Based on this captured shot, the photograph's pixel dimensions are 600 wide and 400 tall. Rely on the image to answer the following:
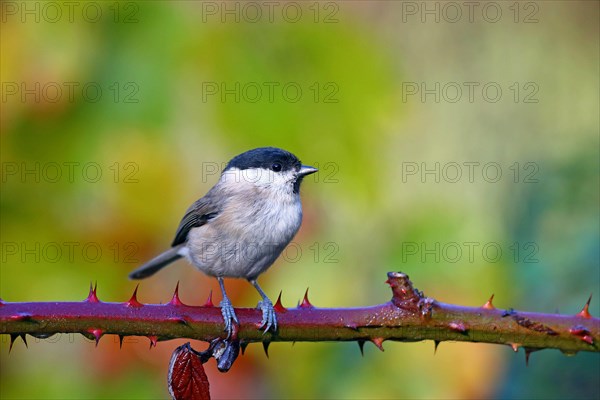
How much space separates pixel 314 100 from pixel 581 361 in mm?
1246

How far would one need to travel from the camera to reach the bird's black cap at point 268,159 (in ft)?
10.9

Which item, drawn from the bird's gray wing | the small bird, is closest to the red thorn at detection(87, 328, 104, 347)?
the small bird

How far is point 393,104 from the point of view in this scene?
2.55 meters

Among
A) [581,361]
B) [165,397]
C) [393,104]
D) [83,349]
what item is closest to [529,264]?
[581,361]

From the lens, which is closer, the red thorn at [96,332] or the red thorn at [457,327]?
the red thorn at [96,332]

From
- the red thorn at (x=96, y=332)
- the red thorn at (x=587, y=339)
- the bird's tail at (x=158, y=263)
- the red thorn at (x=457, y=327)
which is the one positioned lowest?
the bird's tail at (x=158, y=263)

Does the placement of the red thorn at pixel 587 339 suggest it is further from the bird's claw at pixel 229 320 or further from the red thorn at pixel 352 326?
the bird's claw at pixel 229 320

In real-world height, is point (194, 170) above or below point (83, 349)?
above

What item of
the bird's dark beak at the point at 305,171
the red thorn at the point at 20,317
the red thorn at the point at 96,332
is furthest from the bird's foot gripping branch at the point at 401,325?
the bird's dark beak at the point at 305,171

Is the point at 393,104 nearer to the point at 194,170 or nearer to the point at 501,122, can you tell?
the point at 194,170

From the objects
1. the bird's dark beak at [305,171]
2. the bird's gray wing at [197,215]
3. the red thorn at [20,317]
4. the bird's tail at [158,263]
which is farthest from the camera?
the bird's gray wing at [197,215]

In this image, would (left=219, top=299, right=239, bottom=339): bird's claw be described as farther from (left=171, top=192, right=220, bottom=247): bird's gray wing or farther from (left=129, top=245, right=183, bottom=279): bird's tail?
(left=171, top=192, right=220, bottom=247): bird's gray wing

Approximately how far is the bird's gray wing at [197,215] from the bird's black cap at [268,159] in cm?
27

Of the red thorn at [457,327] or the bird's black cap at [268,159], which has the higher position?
the bird's black cap at [268,159]
